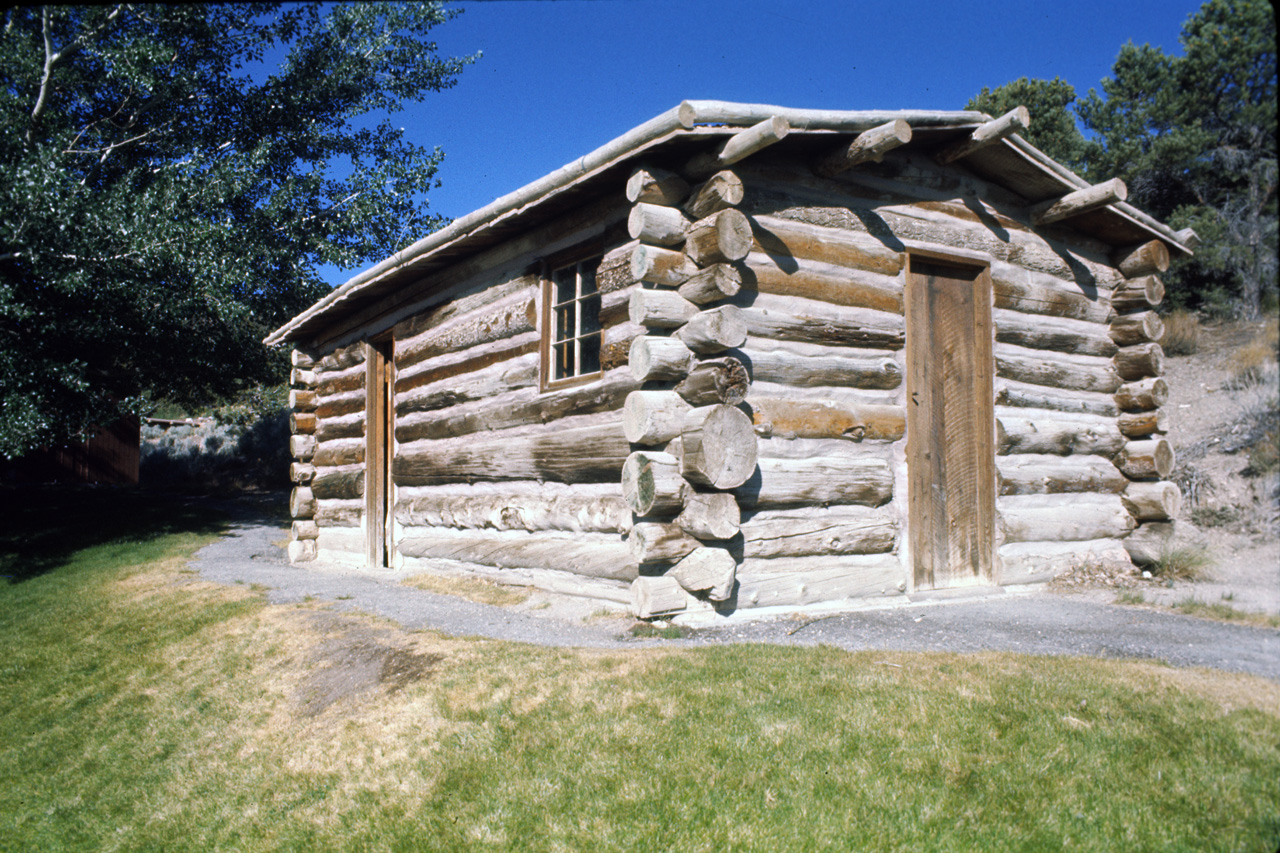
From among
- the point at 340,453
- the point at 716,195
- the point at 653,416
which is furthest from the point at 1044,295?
the point at 340,453

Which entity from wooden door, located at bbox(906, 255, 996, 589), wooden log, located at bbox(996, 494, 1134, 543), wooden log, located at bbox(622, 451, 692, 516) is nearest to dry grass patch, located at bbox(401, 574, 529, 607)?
wooden log, located at bbox(622, 451, 692, 516)

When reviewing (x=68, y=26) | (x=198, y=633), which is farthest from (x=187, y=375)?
(x=198, y=633)

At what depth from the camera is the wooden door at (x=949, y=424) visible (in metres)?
7.29

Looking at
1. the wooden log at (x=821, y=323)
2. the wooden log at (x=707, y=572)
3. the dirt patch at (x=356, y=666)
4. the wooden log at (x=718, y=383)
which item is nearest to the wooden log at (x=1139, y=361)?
the wooden log at (x=821, y=323)

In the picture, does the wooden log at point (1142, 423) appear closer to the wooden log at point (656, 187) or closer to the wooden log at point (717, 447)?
the wooden log at point (717, 447)

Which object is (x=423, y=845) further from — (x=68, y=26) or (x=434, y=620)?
(x=68, y=26)

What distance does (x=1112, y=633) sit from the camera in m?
5.55

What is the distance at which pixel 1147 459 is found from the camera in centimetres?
872

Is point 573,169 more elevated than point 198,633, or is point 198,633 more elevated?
point 573,169

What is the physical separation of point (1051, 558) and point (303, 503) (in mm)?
10168

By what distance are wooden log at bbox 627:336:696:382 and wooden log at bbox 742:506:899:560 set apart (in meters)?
1.28

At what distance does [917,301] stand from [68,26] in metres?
9.76

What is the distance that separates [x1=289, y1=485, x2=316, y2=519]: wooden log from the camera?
12414 mm

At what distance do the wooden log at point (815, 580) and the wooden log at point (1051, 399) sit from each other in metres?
2.28
